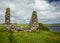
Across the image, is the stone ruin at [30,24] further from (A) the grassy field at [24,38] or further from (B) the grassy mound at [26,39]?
(B) the grassy mound at [26,39]

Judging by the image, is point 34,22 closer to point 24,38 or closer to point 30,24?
point 30,24

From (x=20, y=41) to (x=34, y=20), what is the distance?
2373 centimetres

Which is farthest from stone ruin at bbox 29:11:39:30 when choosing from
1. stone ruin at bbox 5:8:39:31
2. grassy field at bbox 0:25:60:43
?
grassy field at bbox 0:25:60:43

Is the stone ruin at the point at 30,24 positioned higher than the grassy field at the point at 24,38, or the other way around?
the stone ruin at the point at 30,24

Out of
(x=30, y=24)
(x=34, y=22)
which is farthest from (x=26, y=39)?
(x=30, y=24)

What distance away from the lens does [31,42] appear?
30.2 meters

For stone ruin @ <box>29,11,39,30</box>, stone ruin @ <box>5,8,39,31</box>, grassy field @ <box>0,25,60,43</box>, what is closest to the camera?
grassy field @ <box>0,25,60,43</box>

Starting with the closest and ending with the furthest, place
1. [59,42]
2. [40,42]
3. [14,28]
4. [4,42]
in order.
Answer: [4,42]
[40,42]
[59,42]
[14,28]

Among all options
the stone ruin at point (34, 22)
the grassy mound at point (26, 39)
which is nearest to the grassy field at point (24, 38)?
the grassy mound at point (26, 39)

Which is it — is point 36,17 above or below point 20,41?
above

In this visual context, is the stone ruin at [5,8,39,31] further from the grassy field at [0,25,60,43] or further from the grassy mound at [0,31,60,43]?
the grassy mound at [0,31,60,43]

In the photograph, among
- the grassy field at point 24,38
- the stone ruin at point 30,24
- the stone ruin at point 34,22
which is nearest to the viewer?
the grassy field at point 24,38

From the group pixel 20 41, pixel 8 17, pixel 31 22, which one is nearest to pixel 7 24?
pixel 8 17

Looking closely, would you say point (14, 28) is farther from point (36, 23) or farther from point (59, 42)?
point (59, 42)
